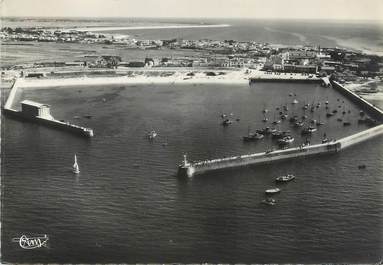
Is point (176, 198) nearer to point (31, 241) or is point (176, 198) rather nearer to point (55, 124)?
point (31, 241)

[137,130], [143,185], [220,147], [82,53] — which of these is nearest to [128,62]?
[82,53]

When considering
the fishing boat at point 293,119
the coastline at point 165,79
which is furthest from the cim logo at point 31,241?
the coastline at point 165,79

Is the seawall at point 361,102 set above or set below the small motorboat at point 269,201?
above

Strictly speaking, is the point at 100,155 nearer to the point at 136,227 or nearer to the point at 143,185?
the point at 143,185

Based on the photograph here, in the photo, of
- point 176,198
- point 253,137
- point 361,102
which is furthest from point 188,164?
point 361,102

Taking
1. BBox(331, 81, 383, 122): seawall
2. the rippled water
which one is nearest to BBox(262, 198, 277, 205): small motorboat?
the rippled water

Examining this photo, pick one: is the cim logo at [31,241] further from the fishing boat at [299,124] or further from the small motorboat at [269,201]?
the fishing boat at [299,124]
